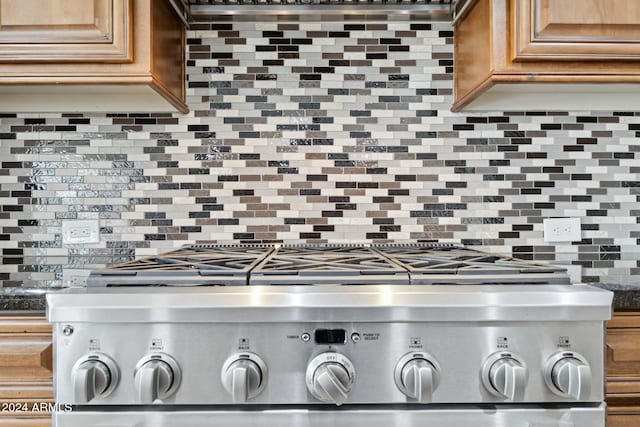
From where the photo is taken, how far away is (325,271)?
0.92m

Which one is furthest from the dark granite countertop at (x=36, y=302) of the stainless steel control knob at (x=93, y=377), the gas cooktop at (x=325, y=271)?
the stainless steel control knob at (x=93, y=377)

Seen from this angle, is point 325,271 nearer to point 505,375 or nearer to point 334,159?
point 505,375

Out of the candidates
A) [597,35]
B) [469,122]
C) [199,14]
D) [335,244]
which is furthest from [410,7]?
[335,244]

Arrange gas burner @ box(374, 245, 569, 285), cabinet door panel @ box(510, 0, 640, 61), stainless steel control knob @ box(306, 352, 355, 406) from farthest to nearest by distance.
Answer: cabinet door panel @ box(510, 0, 640, 61)
gas burner @ box(374, 245, 569, 285)
stainless steel control knob @ box(306, 352, 355, 406)

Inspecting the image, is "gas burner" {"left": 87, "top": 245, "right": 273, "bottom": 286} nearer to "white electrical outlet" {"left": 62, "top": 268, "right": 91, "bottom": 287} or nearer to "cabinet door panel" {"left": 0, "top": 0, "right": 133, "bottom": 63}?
"white electrical outlet" {"left": 62, "top": 268, "right": 91, "bottom": 287}

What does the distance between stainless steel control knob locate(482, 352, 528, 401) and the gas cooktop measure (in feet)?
0.52

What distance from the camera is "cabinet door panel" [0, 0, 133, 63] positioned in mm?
1145

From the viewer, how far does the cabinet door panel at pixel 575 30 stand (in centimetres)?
114

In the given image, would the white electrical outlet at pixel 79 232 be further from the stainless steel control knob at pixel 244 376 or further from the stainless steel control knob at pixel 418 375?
the stainless steel control knob at pixel 418 375

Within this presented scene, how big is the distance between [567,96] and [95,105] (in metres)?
1.58

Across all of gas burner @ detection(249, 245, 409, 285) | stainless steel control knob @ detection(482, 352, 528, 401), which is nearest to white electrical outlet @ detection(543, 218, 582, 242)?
gas burner @ detection(249, 245, 409, 285)

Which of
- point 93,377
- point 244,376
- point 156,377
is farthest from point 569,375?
point 93,377

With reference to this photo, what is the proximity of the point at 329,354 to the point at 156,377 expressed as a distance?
316 mm

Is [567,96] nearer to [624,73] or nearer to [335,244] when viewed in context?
[624,73]
